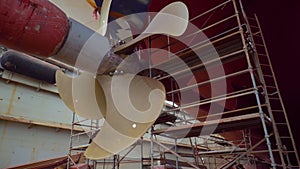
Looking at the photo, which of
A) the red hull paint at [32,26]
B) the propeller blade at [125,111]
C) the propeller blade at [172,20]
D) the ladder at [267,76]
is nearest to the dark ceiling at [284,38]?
the ladder at [267,76]

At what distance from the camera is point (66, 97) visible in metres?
2.78

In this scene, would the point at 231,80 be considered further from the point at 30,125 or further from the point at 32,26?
the point at 30,125

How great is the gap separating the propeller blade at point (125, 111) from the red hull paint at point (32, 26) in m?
0.87

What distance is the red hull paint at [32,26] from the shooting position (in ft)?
3.88

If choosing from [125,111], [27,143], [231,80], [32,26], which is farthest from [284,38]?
[27,143]

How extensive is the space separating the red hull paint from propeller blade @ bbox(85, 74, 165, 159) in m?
0.87

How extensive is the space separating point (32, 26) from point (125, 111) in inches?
51.6

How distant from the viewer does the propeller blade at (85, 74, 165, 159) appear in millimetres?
2154

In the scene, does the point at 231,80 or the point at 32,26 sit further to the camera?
the point at 231,80

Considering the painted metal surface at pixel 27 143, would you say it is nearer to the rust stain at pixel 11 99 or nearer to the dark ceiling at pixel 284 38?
the rust stain at pixel 11 99

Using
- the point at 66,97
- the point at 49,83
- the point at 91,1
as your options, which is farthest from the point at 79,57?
the point at 49,83

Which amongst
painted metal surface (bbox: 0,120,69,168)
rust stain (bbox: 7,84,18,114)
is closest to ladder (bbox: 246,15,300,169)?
painted metal surface (bbox: 0,120,69,168)

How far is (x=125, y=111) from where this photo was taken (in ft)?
7.69

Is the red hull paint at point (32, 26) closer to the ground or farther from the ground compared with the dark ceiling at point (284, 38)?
closer to the ground
